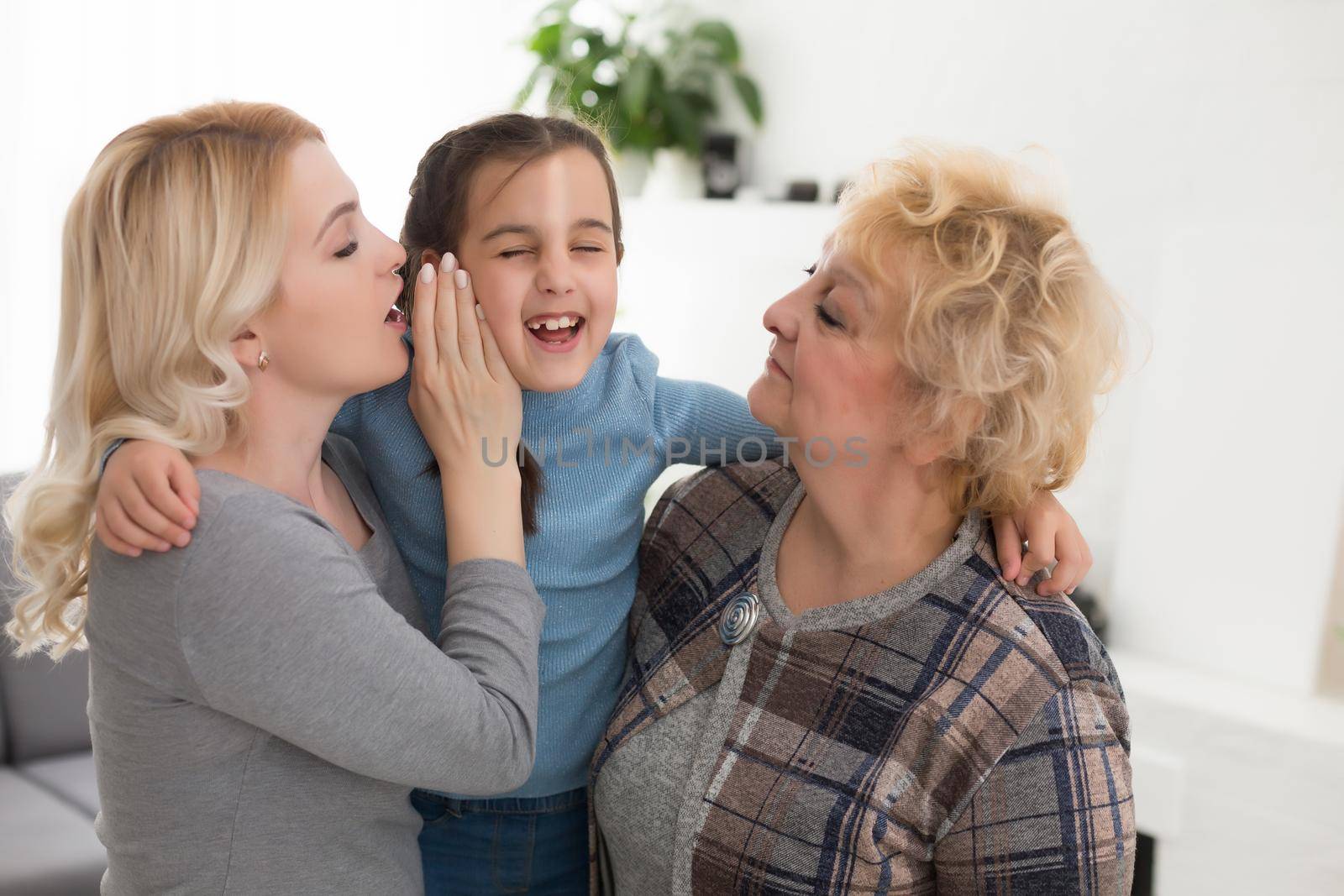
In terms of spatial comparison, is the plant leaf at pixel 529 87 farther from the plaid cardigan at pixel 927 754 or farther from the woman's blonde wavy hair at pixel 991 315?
the plaid cardigan at pixel 927 754

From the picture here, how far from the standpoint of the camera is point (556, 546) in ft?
5.04

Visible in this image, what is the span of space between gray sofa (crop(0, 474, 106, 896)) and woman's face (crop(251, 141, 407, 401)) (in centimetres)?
152

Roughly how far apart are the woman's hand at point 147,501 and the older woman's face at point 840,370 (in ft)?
2.28

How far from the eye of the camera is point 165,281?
1156 millimetres

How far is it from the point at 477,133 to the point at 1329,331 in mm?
2336

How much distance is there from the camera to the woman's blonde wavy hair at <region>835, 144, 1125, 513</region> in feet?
4.13

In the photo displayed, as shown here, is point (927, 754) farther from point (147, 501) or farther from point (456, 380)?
point (147, 501)

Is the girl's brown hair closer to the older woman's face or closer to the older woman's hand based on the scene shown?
the older woman's face

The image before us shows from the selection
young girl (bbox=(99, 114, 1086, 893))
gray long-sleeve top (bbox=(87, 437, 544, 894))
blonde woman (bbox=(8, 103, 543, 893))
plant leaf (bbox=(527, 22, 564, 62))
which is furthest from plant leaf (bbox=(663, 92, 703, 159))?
gray long-sleeve top (bbox=(87, 437, 544, 894))

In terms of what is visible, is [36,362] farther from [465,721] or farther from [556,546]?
[465,721]

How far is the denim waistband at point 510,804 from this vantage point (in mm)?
1526

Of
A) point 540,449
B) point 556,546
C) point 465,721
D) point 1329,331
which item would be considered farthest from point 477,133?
point 1329,331

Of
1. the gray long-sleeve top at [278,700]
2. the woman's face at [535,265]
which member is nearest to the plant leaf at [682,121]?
the woman's face at [535,265]

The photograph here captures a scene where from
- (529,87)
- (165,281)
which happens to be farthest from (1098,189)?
(165,281)
